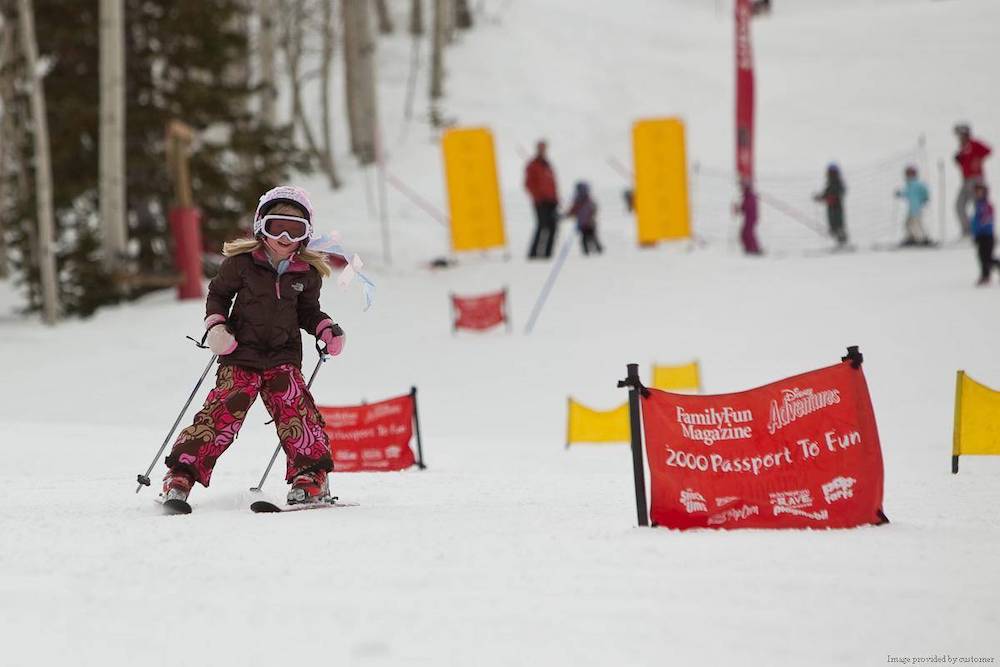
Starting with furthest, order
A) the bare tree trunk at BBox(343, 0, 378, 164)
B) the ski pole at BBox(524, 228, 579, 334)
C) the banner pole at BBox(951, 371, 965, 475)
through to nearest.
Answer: the bare tree trunk at BBox(343, 0, 378, 164) → the ski pole at BBox(524, 228, 579, 334) → the banner pole at BBox(951, 371, 965, 475)

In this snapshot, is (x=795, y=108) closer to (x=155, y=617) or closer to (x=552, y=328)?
(x=552, y=328)

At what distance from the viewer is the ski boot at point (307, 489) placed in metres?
5.84

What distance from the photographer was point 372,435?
9102mm

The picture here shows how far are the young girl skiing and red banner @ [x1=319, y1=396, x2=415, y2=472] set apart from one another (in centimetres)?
306

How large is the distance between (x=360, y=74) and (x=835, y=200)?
1274 cm

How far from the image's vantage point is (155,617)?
3711 mm

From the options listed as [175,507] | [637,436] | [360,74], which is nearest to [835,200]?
[360,74]

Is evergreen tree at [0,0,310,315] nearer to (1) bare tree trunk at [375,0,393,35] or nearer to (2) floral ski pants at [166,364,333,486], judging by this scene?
(2) floral ski pants at [166,364,333,486]

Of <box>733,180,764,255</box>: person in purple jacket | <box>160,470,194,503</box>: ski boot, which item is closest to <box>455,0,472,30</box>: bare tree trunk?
<box>733,180,764,255</box>: person in purple jacket

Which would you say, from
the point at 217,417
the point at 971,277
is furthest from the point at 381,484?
the point at 971,277

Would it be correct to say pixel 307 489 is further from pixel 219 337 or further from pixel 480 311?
pixel 480 311

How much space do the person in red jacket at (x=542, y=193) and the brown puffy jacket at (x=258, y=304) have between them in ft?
51.0

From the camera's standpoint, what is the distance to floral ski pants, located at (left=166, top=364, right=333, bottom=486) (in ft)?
19.1

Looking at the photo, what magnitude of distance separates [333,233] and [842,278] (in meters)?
13.3
